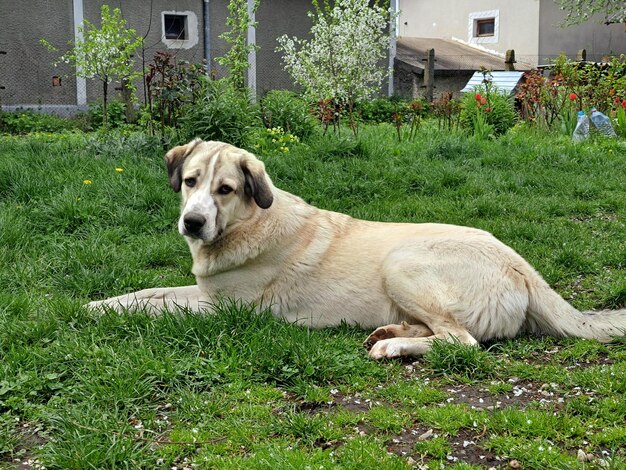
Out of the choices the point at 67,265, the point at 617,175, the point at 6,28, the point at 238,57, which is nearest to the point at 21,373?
the point at 67,265

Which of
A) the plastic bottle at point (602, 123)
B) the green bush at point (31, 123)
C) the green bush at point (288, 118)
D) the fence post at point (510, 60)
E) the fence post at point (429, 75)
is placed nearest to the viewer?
the green bush at point (288, 118)

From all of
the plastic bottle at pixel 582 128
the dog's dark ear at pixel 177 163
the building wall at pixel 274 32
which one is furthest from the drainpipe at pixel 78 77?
the dog's dark ear at pixel 177 163

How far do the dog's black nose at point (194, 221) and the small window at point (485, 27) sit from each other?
2782 cm

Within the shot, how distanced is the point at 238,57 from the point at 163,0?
8.61 m

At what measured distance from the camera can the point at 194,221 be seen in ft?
13.9

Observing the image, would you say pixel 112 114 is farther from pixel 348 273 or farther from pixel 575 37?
pixel 575 37

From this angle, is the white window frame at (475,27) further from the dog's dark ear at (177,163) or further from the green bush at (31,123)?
the dog's dark ear at (177,163)

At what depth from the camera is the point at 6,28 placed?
701 inches

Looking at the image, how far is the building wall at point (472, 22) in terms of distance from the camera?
90.1 feet

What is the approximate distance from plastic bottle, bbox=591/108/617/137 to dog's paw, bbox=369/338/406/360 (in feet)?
32.2

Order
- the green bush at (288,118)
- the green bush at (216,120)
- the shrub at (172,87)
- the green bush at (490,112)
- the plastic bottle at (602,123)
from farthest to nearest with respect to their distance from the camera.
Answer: the green bush at (490,112)
the plastic bottle at (602,123)
the green bush at (288,118)
the shrub at (172,87)
the green bush at (216,120)

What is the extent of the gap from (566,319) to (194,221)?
2391 millimetres

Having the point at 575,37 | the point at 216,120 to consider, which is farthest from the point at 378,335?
the point at 575,37

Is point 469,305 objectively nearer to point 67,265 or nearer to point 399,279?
point 399,279
